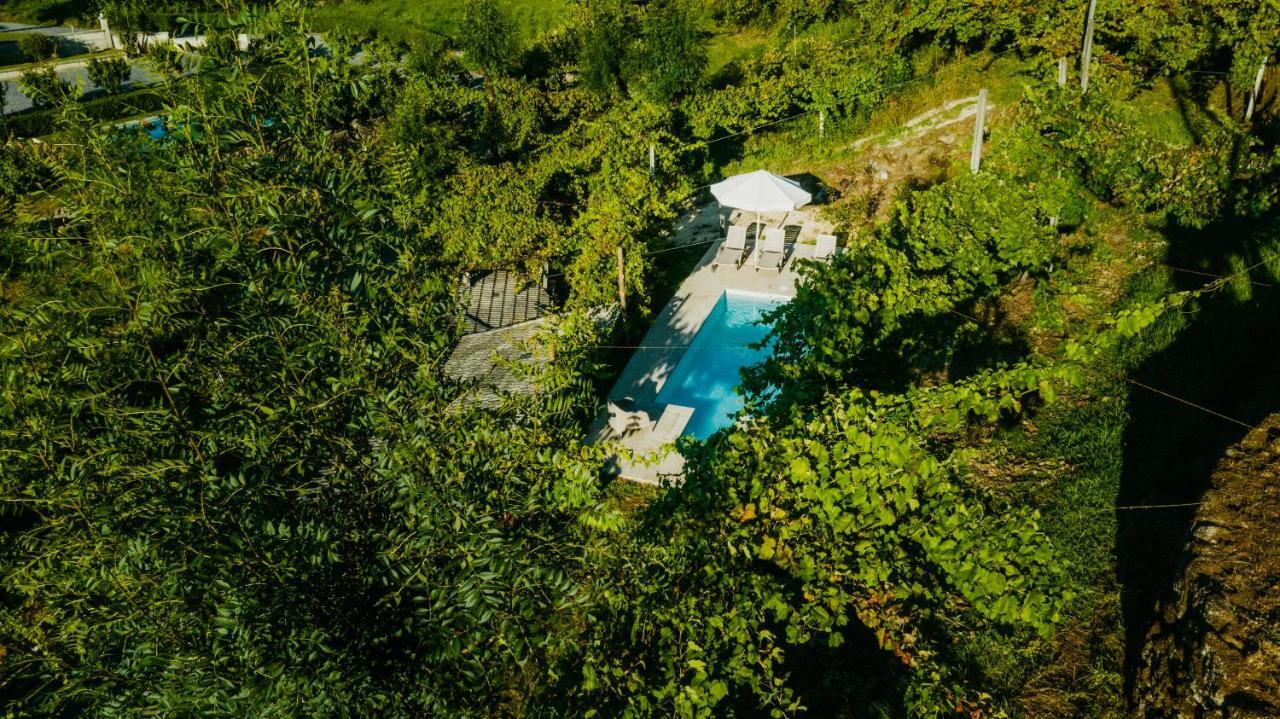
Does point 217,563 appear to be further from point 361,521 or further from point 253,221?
point 253,221

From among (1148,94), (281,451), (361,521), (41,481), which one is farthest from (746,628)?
(1148,94)

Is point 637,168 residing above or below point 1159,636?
above

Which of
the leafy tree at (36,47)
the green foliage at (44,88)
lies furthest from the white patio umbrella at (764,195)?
the leafy tree at (36,47)

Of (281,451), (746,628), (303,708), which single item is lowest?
(746,628)

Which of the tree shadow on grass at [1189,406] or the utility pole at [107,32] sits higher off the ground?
the tree shadow on grass at [1189,406]

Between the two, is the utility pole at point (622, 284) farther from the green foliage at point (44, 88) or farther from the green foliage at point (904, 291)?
the green foliage at point (44, 88)

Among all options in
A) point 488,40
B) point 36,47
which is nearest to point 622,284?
point 488,40

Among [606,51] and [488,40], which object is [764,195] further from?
[488,40]

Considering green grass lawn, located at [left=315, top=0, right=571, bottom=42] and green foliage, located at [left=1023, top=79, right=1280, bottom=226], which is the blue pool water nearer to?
green foliage, located at [left=1023, top=79, right=1280, bottom=226]
